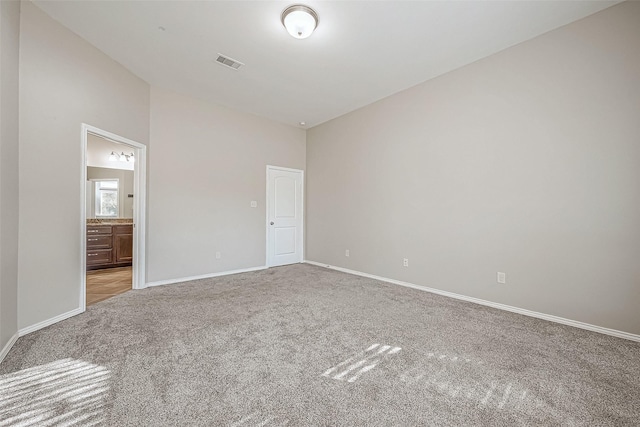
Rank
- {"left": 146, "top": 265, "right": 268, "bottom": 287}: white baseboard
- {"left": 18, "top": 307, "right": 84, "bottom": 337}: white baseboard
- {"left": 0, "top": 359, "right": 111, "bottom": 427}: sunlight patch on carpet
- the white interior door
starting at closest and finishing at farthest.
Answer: {"left": 0, "top": 359, "right": 111, "bottom": 427}: sunlight patch on carpet → {"left": 18, "top": 307, "right": 84, "bottom": 337}: white baseboard → {"left": 146, "top": 265, "right": 268, "bottom": 287}: white baseboard → the white interior door

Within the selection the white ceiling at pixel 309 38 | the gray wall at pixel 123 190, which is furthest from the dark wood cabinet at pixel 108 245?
the white ceiling at pixel 309 38

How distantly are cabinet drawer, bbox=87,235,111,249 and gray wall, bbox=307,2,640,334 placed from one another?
16.4 ft

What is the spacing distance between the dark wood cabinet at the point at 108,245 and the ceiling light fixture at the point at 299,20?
16.1ft

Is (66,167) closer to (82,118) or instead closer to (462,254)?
(82,118)

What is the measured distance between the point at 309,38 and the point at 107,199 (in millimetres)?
5938

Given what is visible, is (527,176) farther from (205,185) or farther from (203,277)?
(203,277)

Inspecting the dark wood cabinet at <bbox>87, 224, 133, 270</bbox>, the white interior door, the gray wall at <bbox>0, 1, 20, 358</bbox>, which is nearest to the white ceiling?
the gray wall at <bbox>0, 1, 20, 358</bbox>

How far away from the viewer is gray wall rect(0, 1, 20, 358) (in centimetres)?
204

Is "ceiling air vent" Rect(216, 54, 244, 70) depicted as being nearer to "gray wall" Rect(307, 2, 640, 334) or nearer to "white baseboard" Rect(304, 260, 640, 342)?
"gray wall" Rect(307, 2, 640, 334)

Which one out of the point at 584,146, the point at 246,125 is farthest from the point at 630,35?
the point at 246,125

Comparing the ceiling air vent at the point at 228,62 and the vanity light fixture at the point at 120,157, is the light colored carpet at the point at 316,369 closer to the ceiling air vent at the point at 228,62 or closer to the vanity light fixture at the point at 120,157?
the ceiling air vent at the point at 228,62

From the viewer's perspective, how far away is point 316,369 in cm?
186

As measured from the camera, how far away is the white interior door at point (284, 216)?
5.36 m

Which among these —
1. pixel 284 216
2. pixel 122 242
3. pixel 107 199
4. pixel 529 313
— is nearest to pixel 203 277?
pixel 284 216
